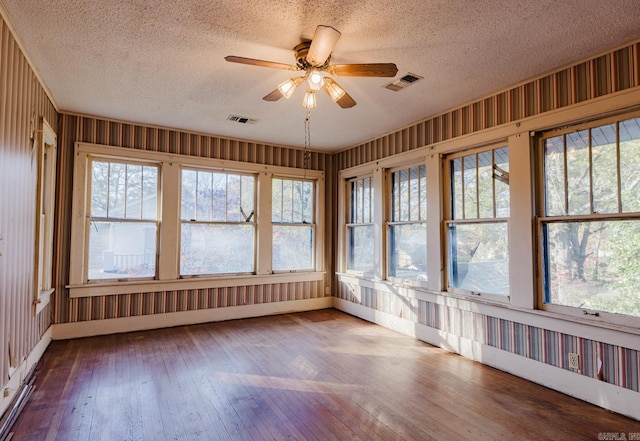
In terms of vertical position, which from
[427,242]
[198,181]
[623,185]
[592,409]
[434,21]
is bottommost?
[592,409]

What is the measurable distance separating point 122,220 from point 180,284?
1.13 m

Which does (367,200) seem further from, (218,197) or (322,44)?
(322,44)

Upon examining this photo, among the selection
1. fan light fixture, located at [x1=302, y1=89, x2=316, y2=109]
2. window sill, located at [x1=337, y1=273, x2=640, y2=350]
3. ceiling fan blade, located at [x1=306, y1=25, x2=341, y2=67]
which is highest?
ceiling fan blade, located at [x1=306, y1=25, x2=341, y2=67]

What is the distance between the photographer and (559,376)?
2926 mm

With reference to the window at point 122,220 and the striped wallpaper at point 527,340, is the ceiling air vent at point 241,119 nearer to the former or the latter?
the window at point 122,220

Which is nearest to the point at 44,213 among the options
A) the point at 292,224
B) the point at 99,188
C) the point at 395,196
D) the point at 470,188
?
the point at 99,188

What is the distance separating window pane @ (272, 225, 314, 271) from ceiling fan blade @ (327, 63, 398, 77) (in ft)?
11.4

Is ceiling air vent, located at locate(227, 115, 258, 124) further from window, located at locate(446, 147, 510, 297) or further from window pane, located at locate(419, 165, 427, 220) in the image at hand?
window, located at locate(446, 147, 510, 297)

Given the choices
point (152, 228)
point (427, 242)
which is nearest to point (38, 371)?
point (152, 228)

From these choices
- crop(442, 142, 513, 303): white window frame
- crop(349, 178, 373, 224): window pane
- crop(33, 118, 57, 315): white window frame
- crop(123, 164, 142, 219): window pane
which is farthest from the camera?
crop(349, 178, 373, 224): window pane

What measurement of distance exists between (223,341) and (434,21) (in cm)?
382

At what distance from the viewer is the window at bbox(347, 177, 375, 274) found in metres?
5.39

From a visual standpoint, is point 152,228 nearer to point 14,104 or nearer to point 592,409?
point 14,104

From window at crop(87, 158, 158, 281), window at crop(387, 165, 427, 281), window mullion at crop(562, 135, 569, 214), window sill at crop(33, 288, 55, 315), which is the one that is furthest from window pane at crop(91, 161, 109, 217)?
window mullion at crop(562, 135, 569, 214)
